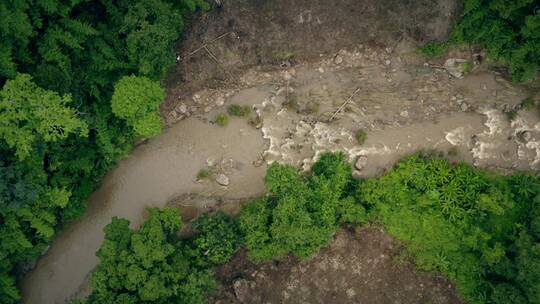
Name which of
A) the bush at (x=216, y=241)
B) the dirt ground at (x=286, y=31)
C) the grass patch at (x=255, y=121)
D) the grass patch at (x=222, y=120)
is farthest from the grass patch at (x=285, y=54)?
the bush at (x=216, y=241)

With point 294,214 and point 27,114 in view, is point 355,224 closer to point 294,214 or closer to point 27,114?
point 294,214

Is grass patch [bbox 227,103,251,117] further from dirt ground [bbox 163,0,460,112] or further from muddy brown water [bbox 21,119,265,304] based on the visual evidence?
dirt ground [bbox 163,0,460,112]

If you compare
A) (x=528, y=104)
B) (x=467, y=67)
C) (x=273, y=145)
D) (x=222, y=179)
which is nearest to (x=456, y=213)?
(x=528, y=104)

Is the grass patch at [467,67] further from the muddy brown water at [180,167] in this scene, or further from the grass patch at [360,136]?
the grass patch at [360,136]

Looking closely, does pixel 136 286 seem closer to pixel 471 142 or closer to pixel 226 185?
pixel 226 185

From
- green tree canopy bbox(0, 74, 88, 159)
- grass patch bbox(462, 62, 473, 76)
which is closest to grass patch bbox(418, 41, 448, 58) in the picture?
grass patch bbox(462, 62, 473, 76)

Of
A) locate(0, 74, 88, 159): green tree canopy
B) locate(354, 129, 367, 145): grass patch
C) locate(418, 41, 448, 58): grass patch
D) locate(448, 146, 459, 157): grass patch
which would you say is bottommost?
locate(448, 146, 459, 157): grass patch

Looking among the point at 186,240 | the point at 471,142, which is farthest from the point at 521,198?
the point at 186,240
